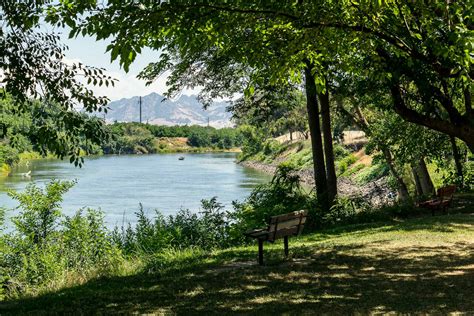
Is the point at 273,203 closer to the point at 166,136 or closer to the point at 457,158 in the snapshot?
the point at 457,158

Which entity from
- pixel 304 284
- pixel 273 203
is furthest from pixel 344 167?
pixel 304 284

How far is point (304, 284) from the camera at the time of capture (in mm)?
6781

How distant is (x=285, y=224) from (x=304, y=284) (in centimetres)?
199

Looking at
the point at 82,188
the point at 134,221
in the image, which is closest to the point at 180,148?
the point at 82,188

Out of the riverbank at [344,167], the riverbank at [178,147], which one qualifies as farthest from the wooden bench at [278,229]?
the riverbank at [178,147]

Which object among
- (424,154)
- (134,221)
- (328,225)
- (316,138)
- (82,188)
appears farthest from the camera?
(82,188)

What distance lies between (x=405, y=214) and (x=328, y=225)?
2109 mm

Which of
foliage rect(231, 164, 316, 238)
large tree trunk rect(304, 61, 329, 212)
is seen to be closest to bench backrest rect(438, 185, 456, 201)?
→ large tree trunk rect(304, 61, 329, 212)

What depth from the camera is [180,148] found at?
453ft

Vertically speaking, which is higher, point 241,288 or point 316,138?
point 316,138

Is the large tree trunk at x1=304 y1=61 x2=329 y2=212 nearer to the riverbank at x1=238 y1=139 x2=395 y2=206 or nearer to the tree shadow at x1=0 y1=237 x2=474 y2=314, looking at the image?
the riverbank at x1=238 y1=139 x2=395 y2=206

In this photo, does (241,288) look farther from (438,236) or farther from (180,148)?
(180,148)

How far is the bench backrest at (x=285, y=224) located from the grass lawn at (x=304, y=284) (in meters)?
0.43

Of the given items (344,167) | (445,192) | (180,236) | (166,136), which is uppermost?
(166,136)
